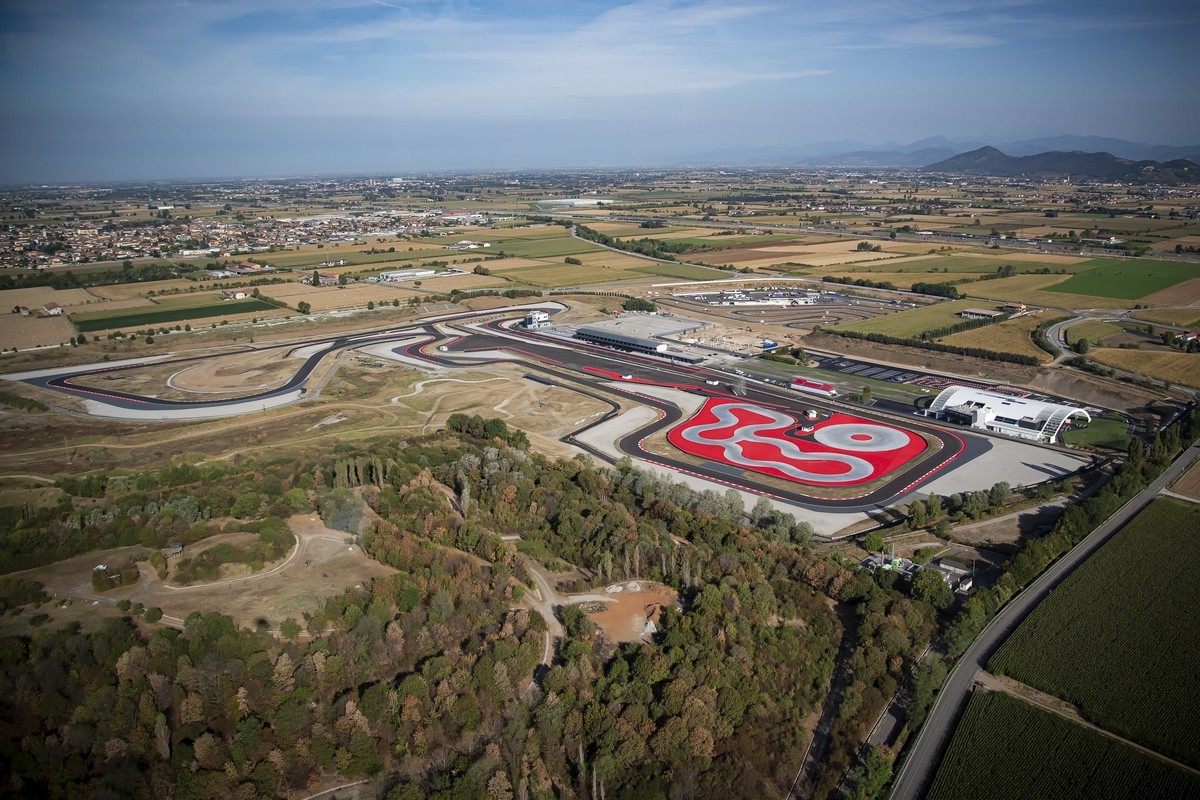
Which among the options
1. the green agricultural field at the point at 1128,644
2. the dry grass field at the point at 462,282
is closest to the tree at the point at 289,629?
the green agricultural field at the point at 1128,644

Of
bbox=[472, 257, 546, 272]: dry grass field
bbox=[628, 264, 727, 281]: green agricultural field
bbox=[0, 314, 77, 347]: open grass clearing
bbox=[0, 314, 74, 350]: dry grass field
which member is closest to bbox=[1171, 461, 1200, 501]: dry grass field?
bbox=[628, 264, 727, 281]: green agricultural field

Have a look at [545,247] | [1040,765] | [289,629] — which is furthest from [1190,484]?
[545,247]

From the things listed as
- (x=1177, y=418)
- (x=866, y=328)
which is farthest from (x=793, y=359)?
(x=1177, y=418)

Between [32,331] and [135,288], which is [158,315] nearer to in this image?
[32,331]

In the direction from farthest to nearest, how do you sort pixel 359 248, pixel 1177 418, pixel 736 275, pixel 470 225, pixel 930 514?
1. pixel 470 225
2. pixel 359 248
3. pixel 736 275
4. pixel 1177 418
5. pixel 930 514

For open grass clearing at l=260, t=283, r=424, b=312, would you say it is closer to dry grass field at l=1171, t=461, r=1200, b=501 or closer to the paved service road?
the paved service road

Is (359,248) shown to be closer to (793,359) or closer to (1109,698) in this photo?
(793,359)
